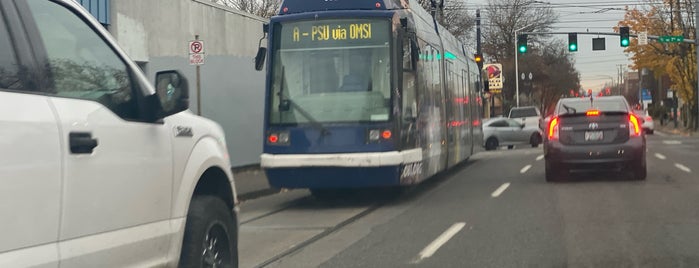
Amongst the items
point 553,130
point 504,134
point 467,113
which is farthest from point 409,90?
point 504,134

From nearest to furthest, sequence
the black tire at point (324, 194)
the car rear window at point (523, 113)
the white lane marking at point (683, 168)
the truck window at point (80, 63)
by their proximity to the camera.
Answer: the truck window at point (80, 63) → the black tire at point (324, 194) → the white lane marking at point (683, 168) → the car rear window at point (523, 113)

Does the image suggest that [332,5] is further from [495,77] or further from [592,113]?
[495,77]

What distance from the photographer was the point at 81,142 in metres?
3.62

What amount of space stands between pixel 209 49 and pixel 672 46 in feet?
115

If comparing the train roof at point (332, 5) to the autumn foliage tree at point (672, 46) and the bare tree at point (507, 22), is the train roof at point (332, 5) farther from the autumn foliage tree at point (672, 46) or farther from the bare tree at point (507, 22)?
the bare tree at point (507, 22)

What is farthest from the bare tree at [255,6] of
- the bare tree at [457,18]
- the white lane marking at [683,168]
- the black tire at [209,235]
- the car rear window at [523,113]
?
the black tire at [209,235]

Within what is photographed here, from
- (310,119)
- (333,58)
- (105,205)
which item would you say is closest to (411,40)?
(333,58)

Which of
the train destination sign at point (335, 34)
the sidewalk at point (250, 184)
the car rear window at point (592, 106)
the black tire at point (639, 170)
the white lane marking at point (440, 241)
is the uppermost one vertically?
the train destination sign at point (335, 34)

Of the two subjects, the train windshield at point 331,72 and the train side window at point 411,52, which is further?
the train side window at point 411,52

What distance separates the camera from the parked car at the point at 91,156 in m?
3.27

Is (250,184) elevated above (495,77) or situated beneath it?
situated beneath

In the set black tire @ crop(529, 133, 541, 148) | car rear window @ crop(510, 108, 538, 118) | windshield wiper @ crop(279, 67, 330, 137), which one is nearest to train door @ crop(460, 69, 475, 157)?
windshield wiper @ crop(279, 67, 330, 137)

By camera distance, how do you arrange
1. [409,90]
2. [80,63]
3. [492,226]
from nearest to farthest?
1. [80,63]
2. [492,226]
3. [409,90]

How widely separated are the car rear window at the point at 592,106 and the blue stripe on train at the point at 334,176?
4.63 meters
